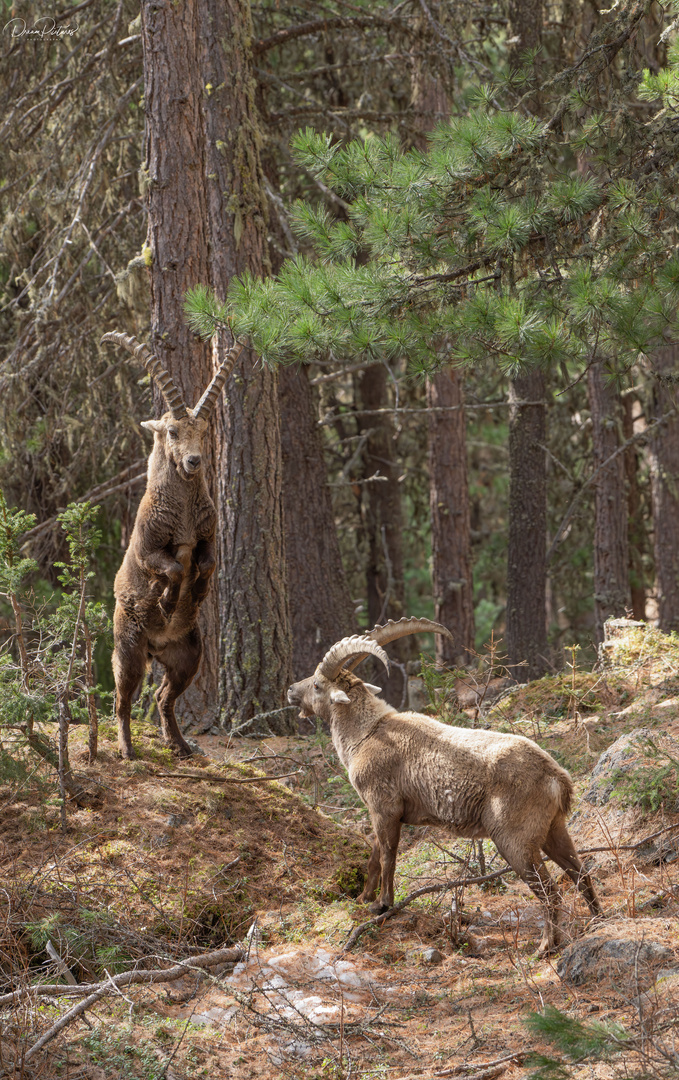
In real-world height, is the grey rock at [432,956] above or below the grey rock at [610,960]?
below

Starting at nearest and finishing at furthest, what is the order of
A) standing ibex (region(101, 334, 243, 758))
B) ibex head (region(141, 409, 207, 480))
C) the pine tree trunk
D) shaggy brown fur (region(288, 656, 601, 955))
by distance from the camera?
shaggy brown fur (region(288, 656, 601, 955))
ibex head (region(141, 409, 207, 480))
standing ibex (region(101, 334, 243, 758))
the pine tree trunk

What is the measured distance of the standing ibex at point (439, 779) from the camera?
5527 mm

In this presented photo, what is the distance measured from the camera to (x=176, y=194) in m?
8.97

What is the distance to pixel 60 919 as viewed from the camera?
5.33 metres

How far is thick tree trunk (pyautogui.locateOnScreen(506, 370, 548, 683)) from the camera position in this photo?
13.8 meters

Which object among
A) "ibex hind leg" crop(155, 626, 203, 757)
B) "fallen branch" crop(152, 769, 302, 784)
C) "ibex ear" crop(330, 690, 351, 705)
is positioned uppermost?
"ibex hind leg" crop(155, 626, 203, 757)

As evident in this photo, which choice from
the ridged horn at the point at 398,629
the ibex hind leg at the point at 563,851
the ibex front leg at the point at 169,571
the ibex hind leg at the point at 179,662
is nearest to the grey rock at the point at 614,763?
the ibex hind leg at the point at 563,851

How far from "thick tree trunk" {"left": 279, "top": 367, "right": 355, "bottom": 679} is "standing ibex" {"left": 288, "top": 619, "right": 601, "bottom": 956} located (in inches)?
252

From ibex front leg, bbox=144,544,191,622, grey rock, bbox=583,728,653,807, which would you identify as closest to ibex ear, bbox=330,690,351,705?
ibex front leg, bbox=144,544,191,622

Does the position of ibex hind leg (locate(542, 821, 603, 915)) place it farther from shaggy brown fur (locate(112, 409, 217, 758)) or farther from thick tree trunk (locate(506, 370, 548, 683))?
thick tree trunk (locate(506, 370, 548, 683))

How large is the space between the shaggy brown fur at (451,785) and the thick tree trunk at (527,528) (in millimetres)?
7492

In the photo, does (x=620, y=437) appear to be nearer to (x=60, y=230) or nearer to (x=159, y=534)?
(x=60, y=230)

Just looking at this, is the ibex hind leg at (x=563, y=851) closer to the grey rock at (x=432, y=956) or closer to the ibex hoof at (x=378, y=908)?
the grey rock at (x=432, y=956)

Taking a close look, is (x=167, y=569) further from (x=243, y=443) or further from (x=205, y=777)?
(x=243, y=443)
